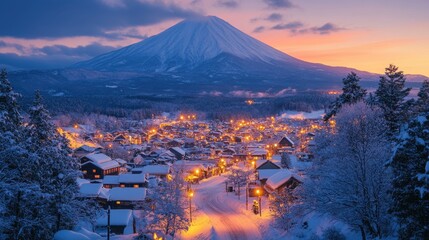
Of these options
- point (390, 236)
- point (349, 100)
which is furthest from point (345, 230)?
point (349, 100)

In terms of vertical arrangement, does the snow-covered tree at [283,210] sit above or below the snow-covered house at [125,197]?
above

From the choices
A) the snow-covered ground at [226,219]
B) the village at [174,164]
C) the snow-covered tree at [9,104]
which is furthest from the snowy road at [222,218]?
the snow-covered tree at [9,104]

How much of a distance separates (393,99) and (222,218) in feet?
54.5

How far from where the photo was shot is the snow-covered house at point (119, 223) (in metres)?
30.1

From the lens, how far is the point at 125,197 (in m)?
38.2

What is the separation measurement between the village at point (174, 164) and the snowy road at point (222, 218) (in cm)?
140

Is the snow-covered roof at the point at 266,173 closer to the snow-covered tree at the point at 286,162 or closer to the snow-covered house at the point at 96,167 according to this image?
the snow-covered tree at the point at 286,162

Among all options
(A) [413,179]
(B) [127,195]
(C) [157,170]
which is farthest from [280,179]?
(C) [157,170]

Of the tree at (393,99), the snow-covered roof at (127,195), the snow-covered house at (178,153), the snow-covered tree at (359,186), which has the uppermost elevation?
the tree at (393,99)

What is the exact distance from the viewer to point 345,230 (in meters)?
17.6

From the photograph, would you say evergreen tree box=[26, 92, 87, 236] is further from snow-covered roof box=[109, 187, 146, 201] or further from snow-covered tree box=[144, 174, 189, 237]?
snow-covered roof box=[109, 187, 146, 201]

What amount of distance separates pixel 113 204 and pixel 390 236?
2962cm

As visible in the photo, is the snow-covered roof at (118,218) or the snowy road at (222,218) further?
the snow-covered roof at (118,218)

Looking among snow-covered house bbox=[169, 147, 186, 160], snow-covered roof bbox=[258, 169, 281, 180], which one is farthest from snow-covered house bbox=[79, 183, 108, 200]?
snow-covered house bbox=[169, 147, 186, 160]
